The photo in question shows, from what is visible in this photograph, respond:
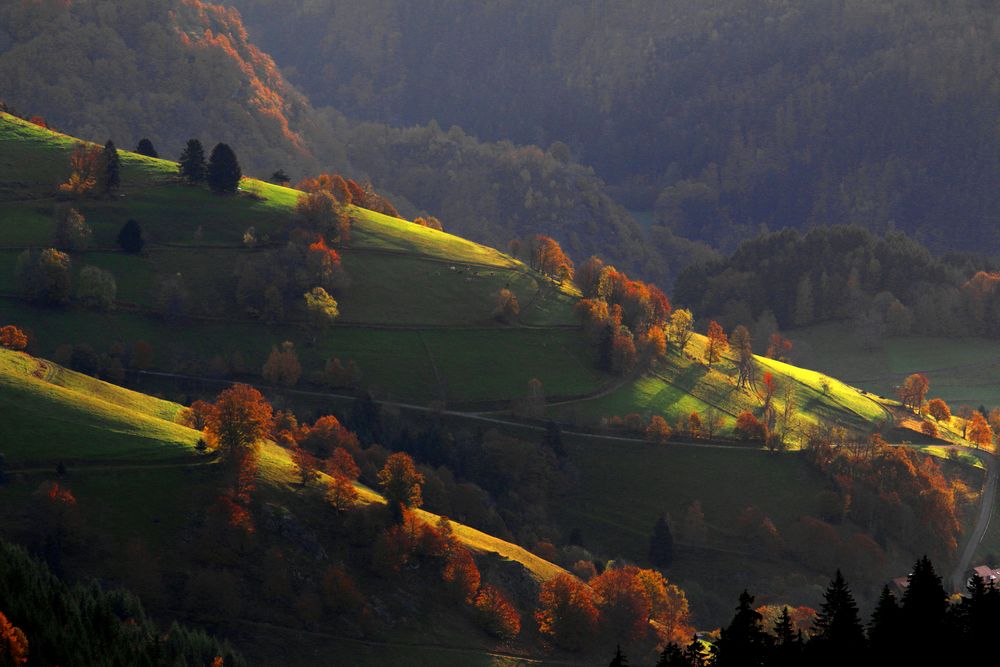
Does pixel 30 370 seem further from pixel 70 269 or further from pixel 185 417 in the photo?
pixel 70 269

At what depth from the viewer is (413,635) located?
388 ft

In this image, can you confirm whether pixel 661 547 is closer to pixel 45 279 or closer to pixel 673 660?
pixel 45 279

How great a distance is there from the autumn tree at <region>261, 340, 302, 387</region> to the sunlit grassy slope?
34.1 metres

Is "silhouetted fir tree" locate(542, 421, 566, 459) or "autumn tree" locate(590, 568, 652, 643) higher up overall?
"silhouetted fir tree" locate(542, 421, 566, 459)

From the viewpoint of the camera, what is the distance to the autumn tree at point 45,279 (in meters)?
185

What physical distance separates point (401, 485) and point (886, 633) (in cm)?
7729

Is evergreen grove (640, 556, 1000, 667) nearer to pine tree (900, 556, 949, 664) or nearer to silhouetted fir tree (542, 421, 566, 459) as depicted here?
pine tree (900, 556, 949, 664)

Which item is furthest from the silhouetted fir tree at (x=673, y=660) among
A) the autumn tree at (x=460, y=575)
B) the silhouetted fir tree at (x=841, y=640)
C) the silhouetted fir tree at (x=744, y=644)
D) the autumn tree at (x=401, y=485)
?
the autumn tree at (x=401, y=485)

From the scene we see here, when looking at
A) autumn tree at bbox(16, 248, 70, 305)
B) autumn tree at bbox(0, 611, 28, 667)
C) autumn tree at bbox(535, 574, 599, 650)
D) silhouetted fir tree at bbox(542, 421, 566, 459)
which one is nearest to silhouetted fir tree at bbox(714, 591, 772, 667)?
autumn tree at bbox(0, 611, 28, 667)

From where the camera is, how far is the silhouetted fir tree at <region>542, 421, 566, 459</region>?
180375mm

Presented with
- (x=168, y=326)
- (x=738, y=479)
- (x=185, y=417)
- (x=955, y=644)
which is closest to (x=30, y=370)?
(x=185, y=417)

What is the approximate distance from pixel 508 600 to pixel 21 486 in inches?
1951

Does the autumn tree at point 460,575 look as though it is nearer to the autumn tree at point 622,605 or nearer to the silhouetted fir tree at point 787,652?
the autumn tree at point 622,605

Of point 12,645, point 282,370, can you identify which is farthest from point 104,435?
point 282,370
